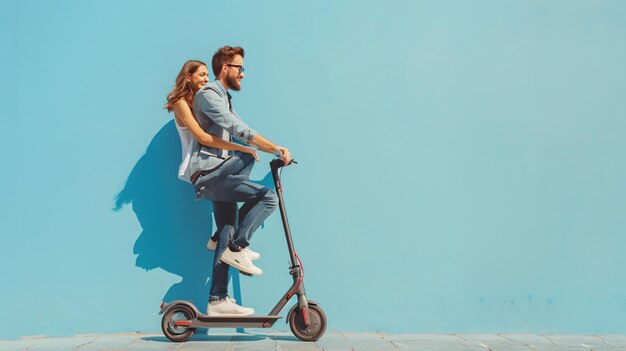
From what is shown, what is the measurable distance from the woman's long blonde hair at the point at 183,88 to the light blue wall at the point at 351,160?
0.73 feet

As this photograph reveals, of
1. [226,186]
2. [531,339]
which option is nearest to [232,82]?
[226,186]

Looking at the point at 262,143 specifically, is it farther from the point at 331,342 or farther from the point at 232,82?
the point at 331,342

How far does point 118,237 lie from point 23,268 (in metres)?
0.57

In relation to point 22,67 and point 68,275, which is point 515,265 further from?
point 22,67

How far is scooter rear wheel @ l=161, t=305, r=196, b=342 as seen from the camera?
13.5ft

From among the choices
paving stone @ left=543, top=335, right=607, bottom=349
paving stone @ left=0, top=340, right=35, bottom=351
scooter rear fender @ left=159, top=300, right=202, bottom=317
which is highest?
scooter rear fender @ left=159, top=300, right=202, bottom=317

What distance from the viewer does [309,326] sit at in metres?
4.15

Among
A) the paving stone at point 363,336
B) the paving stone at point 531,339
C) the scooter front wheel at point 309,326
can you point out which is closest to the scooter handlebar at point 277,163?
the scooter front wheel at point 309,326

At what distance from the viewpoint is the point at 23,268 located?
437cm

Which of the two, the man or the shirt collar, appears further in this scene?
the shirt collar

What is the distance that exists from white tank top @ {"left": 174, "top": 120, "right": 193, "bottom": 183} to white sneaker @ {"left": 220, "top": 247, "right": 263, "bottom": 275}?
1.61ft

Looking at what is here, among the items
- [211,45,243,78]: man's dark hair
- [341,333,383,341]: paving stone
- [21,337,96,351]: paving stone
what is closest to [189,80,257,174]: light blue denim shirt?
[211,45,243,78]: man's dark hair

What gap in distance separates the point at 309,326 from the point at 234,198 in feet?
2.68

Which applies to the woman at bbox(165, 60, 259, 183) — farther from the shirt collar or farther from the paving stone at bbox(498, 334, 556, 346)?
the paving stone at bbox(498, 334, 556, 346)
